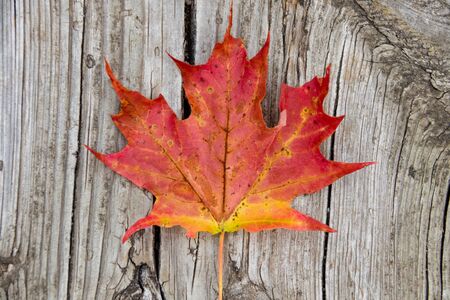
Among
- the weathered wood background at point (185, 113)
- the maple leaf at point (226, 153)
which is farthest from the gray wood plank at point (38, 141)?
the maple leaf at point (226, 153)

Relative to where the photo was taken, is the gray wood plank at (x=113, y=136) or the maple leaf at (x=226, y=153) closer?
the maple leaf at (x=226, y=153)

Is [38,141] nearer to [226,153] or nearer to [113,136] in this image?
[113,136]

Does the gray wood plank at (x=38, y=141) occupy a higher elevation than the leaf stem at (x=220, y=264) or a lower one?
higher

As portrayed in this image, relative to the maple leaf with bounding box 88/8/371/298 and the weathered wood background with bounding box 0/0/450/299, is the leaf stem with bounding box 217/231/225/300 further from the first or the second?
the weathered wood background with bounding box 0/0/450/299

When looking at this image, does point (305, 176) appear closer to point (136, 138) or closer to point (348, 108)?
point (348, 108)

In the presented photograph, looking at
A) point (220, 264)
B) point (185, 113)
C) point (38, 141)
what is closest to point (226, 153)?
point (185, 113)

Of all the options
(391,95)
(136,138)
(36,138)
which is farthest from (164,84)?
(391,95)

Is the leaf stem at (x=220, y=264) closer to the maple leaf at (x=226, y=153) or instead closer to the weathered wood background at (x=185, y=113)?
the maple leaf at (x=226, y=153)
